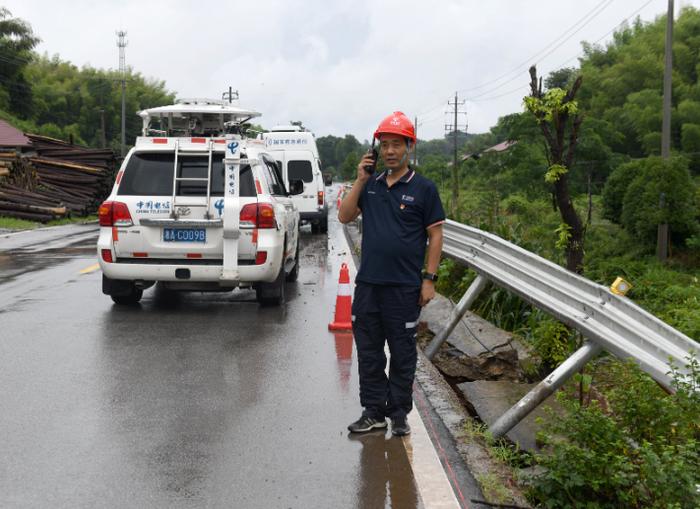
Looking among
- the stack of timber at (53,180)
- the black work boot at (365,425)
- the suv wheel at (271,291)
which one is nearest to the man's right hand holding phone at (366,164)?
the black work boot at (365,425)

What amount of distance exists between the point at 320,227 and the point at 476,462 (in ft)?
62.9

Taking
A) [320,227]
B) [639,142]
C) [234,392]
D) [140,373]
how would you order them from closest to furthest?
[234,392]
[140,373]
[320,227]
[639,142]

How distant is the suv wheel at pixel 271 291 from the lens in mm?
10000

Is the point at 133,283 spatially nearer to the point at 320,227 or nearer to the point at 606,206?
the point at 320,227

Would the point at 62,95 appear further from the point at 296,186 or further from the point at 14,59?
the point at 296,186

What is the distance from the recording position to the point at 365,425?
17.6ft

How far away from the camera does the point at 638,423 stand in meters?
4.38

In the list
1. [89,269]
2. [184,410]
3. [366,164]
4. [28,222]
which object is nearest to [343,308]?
[184,410]

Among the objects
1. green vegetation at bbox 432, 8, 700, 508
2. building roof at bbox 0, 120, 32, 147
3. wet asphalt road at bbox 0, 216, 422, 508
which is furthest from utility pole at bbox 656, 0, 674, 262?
building roof at bbox 0, 120, 32, 147

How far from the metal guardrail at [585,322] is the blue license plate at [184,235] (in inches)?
152

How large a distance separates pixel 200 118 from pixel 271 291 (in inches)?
153

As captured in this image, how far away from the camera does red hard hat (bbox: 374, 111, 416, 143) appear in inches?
202

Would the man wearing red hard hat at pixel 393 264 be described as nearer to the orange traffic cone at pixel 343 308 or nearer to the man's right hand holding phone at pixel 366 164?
the man's right hand holding phone at pixel 366 164

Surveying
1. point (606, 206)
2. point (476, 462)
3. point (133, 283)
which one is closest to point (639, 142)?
point (606, 206)
